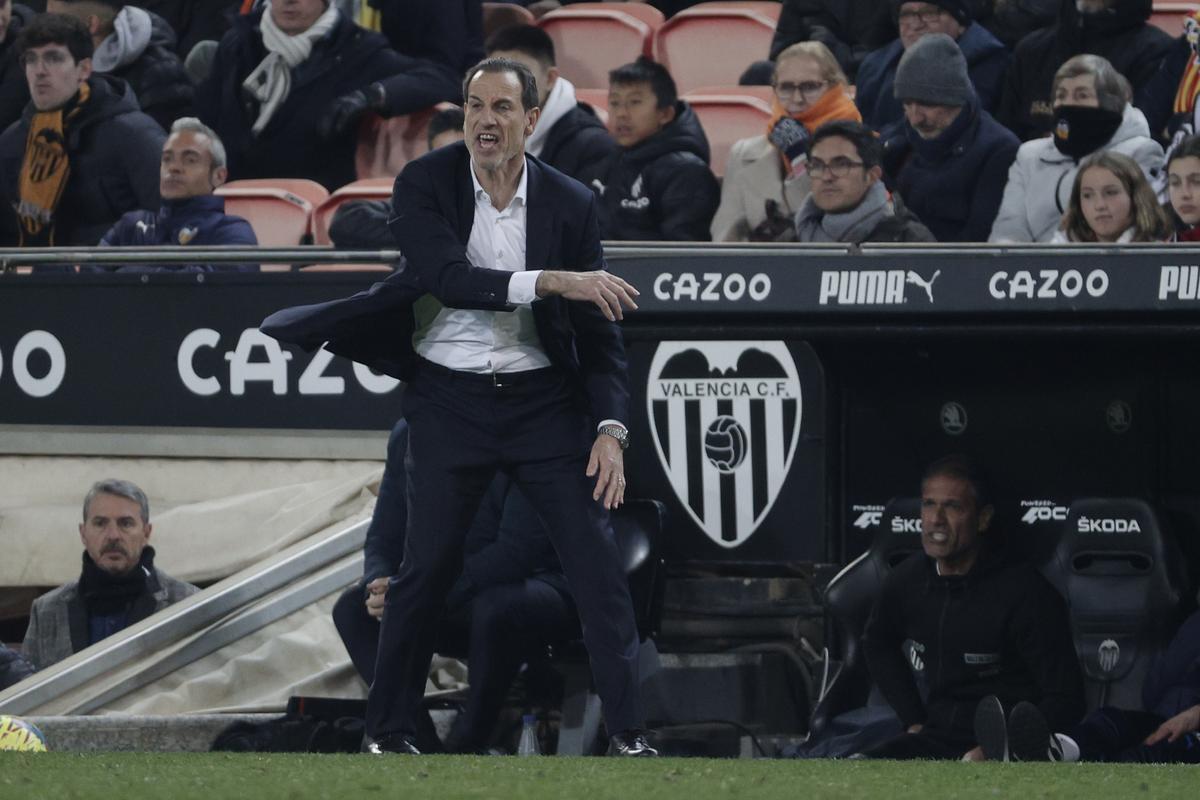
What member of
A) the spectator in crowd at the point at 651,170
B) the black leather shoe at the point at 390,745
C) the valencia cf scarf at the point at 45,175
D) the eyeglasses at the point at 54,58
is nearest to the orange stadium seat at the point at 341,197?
the spectator in crowd at the point at 651,170

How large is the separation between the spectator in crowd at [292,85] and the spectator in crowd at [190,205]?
935 millimetres

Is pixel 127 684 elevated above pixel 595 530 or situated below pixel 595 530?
below

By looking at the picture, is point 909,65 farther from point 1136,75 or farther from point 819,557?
point 819,557

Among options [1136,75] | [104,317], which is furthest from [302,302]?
[1136,75]

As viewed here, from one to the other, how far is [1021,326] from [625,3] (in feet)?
17.5

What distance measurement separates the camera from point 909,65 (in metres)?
8.56

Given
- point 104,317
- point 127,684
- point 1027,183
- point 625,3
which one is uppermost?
point 625,3

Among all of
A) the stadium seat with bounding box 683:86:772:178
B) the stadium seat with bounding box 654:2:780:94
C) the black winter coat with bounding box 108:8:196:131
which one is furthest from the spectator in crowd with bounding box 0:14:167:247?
the stadium seat with bounding box 654:2:780:94

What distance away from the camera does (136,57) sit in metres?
10.9

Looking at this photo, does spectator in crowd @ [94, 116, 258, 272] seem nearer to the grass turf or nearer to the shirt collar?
the shirt collar

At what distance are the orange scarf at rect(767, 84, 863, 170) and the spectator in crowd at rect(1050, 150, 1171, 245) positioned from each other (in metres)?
1.31

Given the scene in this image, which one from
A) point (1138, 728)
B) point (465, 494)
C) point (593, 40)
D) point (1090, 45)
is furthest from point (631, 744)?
point (593, 40)

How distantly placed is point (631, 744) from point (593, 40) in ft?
20.9

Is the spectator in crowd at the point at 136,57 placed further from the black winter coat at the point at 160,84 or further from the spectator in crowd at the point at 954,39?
the spectator in crowd at the point at 954,39
